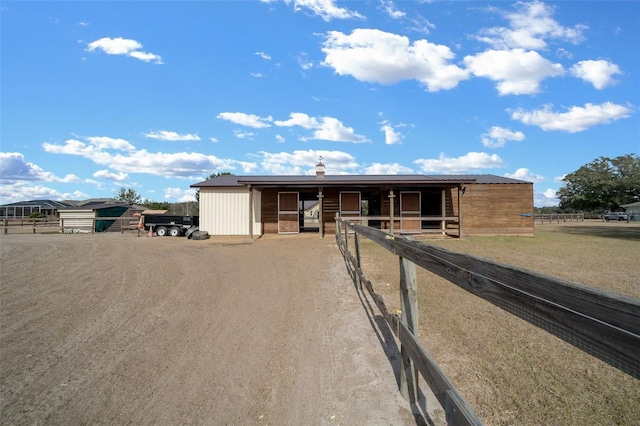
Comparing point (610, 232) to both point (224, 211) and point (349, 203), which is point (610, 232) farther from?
point (224, 211)

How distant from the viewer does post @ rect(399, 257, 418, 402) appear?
9.11 ft

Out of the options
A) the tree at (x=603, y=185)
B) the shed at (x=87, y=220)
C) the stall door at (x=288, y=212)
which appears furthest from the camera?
the tree at (x=603, y=185)

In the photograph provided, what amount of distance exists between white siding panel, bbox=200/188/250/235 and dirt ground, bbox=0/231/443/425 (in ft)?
34.3

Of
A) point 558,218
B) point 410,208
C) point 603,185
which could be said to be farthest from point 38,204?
point 603,185

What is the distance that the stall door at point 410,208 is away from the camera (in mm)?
17938

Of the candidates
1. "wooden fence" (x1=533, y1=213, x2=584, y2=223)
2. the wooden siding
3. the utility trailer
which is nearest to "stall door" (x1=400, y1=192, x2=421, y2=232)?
the wooden siding

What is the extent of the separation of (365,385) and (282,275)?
4.68 meters

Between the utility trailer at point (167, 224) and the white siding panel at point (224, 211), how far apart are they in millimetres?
1048

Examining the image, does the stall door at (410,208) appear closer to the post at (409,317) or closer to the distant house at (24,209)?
the post at (409,317)

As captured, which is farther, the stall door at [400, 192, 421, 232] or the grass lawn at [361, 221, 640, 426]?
the stall door at [400, 192, 421, 232]

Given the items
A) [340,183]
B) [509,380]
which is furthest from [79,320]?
[340,183]

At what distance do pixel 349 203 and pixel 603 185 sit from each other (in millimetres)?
51045

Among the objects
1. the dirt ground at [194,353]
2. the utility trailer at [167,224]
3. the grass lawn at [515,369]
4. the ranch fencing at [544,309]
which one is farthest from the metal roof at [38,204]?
the ranch fencing at [544,309]

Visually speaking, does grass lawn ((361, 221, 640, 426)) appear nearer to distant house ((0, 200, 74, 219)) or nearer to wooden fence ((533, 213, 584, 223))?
wooden fence ((533, 213, 584, 223))
